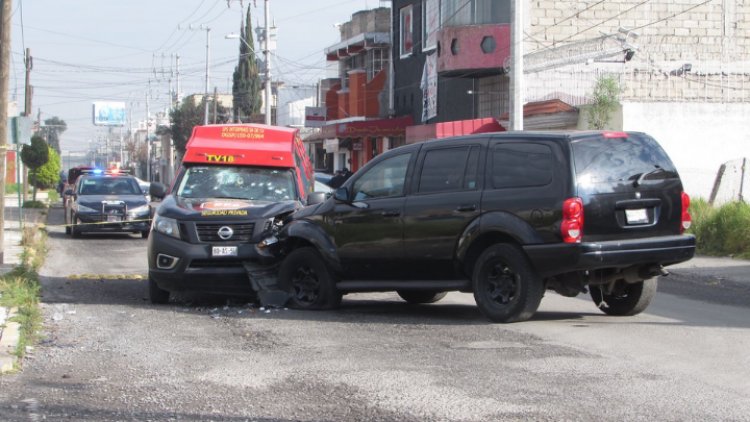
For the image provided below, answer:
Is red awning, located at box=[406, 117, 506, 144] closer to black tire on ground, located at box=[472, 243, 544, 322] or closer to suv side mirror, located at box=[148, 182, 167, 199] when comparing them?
suv side mirror, located at box=[148, 182, 167, 199]

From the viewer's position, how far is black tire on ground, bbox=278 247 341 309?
468 inches

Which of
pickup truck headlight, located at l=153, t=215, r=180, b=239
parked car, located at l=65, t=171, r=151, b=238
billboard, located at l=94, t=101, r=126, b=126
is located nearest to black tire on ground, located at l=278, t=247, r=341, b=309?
pickup truck headlight, located at l=153, t=215, r=180, b=239

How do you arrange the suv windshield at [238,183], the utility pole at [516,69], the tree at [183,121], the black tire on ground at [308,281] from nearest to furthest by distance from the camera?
the black tire on ground at [308,281], the suv windshield at [238,183], the utility pole at [516,69], the tree at [183,121]

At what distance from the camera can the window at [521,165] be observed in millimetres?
10070

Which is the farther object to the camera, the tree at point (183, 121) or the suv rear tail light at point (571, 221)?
the tree at point (183, 121)

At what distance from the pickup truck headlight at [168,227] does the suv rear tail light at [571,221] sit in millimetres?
4978

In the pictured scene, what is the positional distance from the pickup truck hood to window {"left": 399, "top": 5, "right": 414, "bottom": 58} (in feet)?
114

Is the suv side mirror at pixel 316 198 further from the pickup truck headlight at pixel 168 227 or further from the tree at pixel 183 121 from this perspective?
the tree at pixel 183 121

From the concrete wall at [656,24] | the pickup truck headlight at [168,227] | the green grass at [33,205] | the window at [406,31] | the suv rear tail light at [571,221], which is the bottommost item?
the green grass at [33,205]

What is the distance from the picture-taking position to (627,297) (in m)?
11.2

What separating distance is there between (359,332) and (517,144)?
242 centimetres

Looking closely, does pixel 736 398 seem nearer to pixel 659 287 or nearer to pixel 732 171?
pixel 659 287

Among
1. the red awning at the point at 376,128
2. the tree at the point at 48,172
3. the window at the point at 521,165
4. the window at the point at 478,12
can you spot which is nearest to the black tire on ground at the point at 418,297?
the window at the point at 521,165

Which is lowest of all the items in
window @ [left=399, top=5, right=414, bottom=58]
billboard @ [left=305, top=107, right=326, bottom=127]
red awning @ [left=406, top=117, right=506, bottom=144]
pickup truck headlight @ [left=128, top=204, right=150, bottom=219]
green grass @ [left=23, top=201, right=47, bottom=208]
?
green grass @ [left=23, top=201, right=47, bottom=208]
